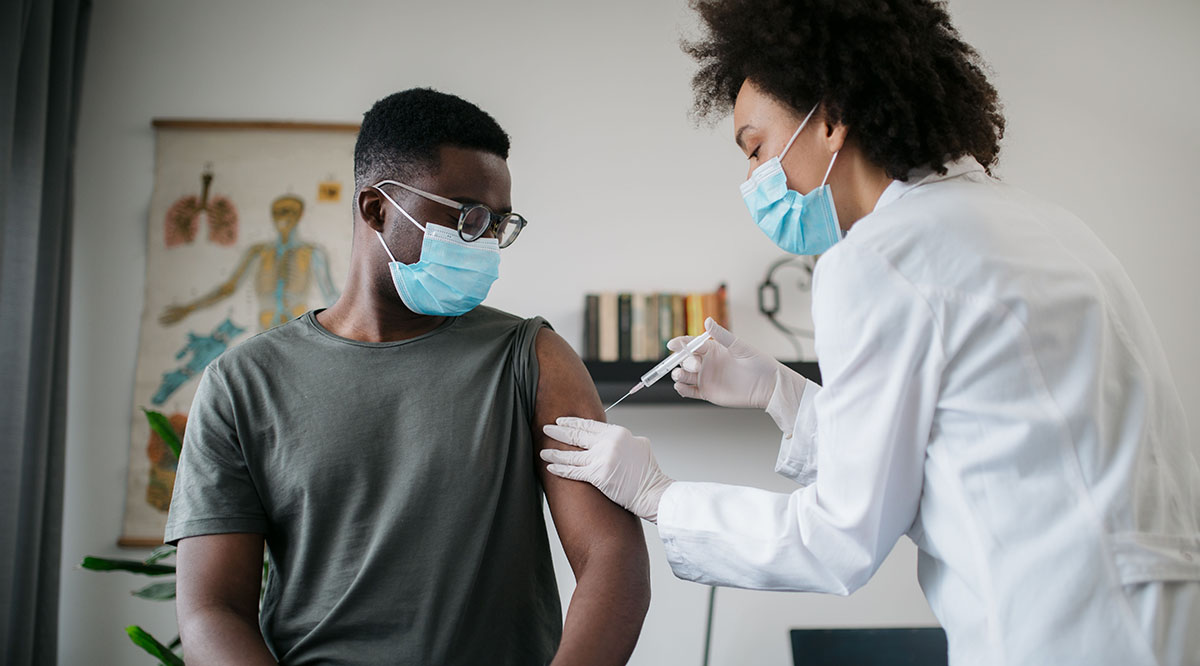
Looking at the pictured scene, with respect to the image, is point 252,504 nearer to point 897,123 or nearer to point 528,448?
point 528,448

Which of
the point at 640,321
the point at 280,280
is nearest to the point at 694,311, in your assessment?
the point at 640,321

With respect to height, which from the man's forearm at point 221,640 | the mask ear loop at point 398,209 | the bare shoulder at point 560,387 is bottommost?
the man's forearm at point 221,640

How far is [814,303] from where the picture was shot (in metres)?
1.08

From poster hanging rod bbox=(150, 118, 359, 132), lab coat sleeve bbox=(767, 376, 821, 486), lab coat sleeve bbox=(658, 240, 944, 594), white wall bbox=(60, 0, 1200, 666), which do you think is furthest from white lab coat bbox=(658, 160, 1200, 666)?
poster hanging rod bbox=(150, 118, 359, 132)

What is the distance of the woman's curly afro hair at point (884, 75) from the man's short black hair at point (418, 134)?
1.42ft

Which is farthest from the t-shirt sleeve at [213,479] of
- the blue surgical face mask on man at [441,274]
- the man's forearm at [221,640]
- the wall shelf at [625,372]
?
the wall shelf at [625,372]

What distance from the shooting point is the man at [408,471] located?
1.15 m

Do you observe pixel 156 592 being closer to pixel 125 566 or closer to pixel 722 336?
pixel 125 566

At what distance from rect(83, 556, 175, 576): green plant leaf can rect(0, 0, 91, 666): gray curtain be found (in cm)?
48

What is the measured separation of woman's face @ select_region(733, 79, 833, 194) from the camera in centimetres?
121

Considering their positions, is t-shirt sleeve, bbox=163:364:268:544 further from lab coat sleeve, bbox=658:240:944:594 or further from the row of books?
the row of books

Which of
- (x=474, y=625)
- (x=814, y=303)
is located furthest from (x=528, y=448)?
(x=814, y=303)

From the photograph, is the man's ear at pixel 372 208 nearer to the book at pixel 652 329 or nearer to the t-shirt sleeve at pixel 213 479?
the t-shirt sleeve at pixel 213 479

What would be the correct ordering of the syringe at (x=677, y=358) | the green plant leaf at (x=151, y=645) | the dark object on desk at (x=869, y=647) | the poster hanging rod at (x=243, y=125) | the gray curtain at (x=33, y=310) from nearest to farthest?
the syringe at (x=677, y=358) → the green plant leaf at (x=151, y=645) → the gray curtain at (x=33, y=310) → the dark object on desk at (x=869, y=647) → the poster hanging rod at (x=243, y=125)
